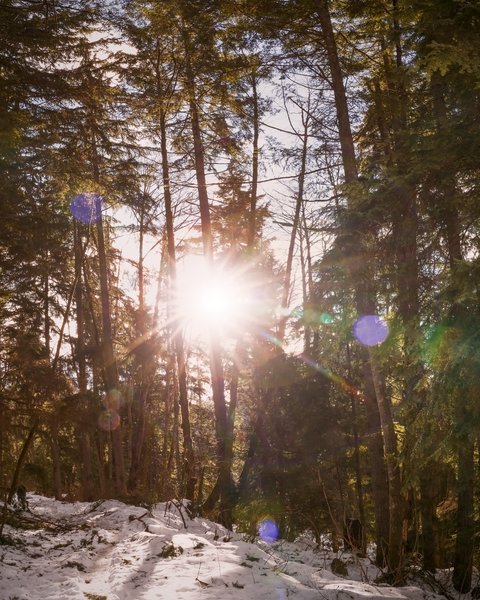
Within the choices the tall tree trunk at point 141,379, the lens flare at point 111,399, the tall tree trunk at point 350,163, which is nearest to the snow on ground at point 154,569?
the tall tree trunk at point 350,163

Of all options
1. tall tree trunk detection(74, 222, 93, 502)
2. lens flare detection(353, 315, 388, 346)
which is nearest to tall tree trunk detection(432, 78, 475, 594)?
lens flare detection(353, 315, 388, 346)

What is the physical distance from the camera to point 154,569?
6.62 m

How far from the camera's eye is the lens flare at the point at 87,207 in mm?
17172

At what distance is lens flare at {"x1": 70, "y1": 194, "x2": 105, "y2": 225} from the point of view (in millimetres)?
17172

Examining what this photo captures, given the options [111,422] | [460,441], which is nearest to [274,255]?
[111,422]

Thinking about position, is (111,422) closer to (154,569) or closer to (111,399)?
(111,399)

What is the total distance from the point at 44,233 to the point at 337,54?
744 centimetres

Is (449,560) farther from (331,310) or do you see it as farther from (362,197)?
(362,197)

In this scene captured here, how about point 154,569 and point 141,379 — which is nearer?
point 154,569

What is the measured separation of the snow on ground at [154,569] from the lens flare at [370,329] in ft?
12.4

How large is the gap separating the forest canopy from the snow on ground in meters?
1.37

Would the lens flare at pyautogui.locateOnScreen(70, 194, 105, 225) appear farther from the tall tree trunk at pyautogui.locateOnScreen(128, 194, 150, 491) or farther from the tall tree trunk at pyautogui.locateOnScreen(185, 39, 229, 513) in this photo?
the tall tree trunk at pyautogui.locateOnScreen(185, 39, 229, 513)

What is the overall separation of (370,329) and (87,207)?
12.0 meters

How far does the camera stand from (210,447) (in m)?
13.8
